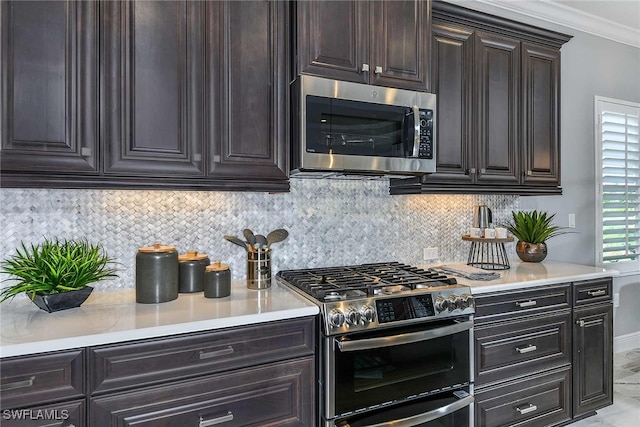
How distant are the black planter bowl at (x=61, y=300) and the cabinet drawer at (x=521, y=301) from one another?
1833 millimetres

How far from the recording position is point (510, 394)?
211 cm

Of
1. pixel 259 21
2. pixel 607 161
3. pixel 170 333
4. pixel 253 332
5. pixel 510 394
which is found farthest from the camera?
→ pixel 607 161

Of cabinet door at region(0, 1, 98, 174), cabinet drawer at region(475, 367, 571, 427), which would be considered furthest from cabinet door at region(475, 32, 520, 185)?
cabinet door at region(0, 1, 98, 174)

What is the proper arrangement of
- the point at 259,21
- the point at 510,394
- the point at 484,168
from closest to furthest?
the point at 259,21
the point at 510,394
the point at 484,168

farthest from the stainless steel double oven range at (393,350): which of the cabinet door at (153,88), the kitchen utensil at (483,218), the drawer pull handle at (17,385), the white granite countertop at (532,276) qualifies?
the drawer pull handle at (17,385)

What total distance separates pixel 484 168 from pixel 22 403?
2499mm

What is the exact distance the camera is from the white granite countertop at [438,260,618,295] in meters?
2.05

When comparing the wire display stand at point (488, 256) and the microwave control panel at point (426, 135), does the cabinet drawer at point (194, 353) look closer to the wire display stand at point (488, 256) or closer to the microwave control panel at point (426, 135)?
the microwave control panel at point (426, 135)

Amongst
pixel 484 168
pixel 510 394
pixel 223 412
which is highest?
pixel 484 168

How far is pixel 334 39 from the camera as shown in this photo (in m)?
1.92

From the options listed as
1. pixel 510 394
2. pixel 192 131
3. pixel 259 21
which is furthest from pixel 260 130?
pixel 510 394

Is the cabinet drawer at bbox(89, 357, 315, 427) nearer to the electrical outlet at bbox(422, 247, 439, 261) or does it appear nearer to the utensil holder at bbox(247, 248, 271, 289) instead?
the utensil holder at bbox(247, 248, 271, 289)

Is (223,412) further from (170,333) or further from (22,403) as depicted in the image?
(22,403)

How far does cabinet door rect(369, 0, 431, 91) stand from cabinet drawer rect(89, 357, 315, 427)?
1485 millimetres
